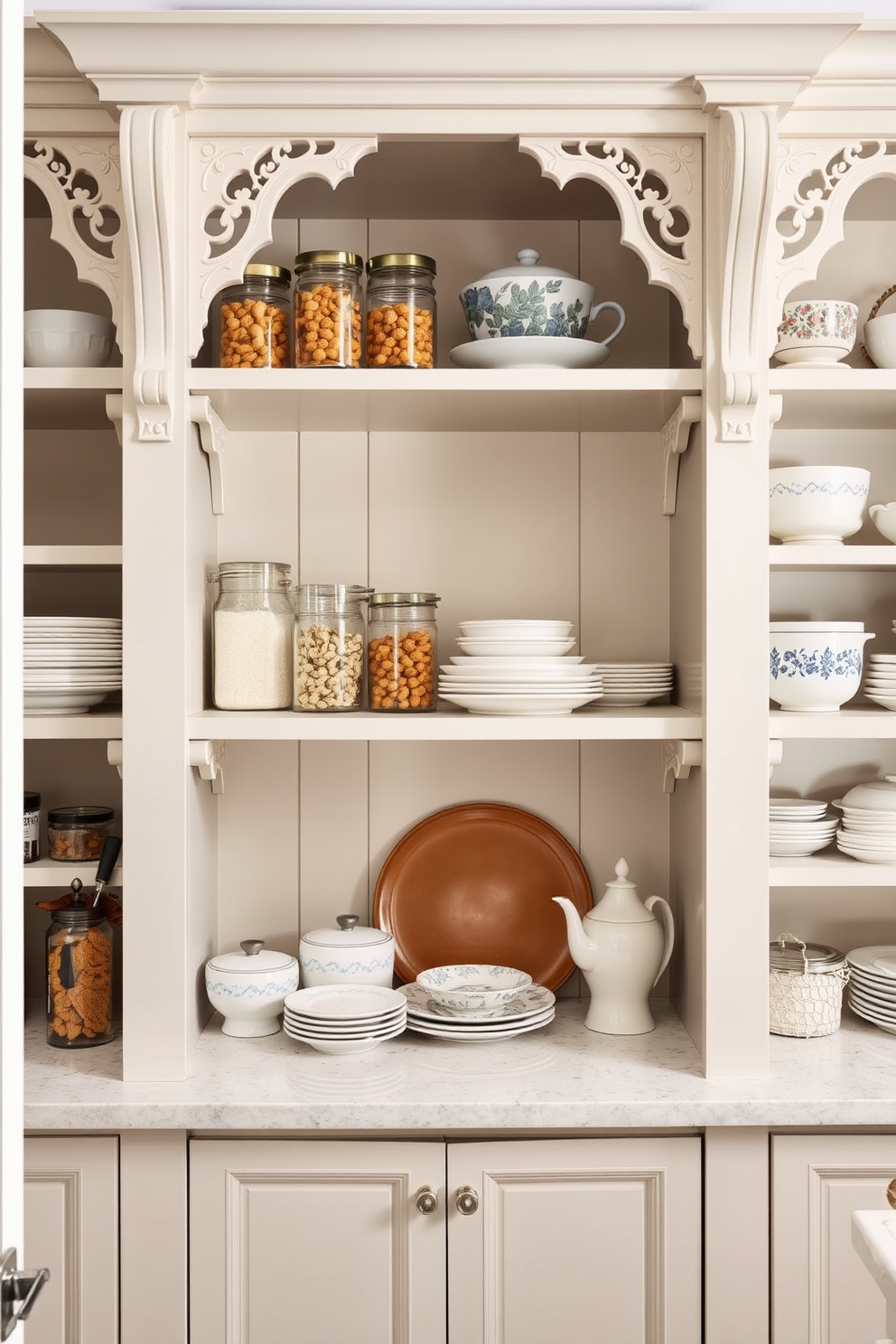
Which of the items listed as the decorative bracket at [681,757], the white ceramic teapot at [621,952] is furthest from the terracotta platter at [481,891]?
the decorative bracket at [681,757]

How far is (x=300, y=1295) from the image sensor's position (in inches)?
64.8

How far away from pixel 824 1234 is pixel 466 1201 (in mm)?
552

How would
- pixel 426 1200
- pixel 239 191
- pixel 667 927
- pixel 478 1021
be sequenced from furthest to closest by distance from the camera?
pixel 667 927 → pixel 478 1021 → pixel 239 191 → pixel 426 1200

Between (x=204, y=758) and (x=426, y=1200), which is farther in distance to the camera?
(x=204, y=758)

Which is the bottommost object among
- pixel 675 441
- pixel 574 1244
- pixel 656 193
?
pixel 574 1244

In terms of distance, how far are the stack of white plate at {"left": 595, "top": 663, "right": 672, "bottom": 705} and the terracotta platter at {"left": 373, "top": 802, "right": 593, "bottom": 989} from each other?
1.11 feet

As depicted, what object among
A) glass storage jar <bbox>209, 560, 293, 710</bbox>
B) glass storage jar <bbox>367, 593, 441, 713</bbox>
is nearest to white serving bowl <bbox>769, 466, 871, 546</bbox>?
glass storage jar <bbox>367, 593, 441, 713</bbox>

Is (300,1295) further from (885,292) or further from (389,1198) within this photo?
(885,292)

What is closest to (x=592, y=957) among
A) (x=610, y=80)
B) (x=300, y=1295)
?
(x=300, y=1295)

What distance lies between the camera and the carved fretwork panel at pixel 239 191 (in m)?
1.72

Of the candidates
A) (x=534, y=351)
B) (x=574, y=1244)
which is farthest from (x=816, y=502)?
(x=574, y=1244)

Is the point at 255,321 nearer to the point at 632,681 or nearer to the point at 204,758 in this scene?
the point at 204,758

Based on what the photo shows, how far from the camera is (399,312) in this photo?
1.83 metres

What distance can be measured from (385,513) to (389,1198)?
1219 mm
